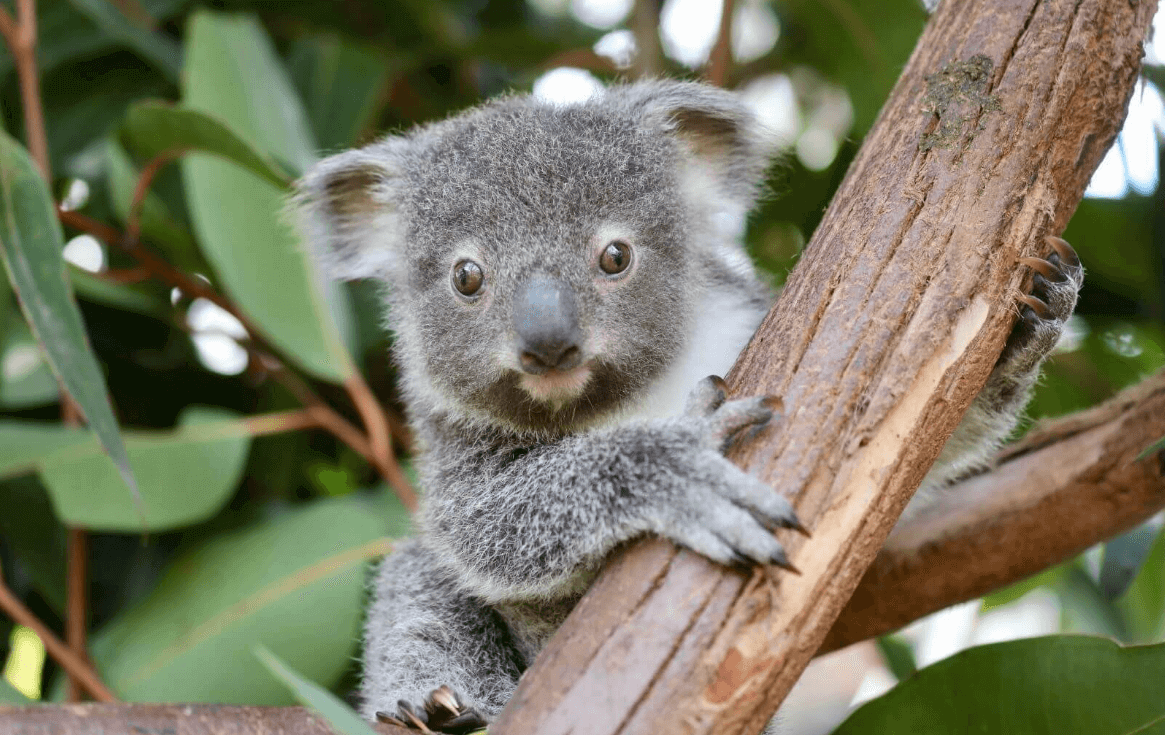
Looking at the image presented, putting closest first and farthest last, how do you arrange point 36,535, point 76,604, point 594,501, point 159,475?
point 594,501, point 76,604, point 159,475, point 36,535

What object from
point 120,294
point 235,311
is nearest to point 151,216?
point 120,294

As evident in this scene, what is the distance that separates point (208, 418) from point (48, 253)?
91 cm

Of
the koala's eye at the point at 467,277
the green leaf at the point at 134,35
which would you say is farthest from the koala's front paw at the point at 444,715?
the green leaf at the point at 134,35

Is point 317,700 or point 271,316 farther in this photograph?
point 271,316

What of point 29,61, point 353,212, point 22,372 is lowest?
point 22,372

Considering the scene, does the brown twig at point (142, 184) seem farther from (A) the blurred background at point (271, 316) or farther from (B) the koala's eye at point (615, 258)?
(B) the koala's eye at point (615, 258)

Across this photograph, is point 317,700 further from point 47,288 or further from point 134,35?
point 134,35

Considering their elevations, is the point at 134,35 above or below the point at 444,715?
above

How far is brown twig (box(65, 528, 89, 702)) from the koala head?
958 mm

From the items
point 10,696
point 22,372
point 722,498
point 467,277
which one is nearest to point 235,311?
point 22,372

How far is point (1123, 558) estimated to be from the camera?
205 cm

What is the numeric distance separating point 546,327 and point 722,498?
43cm

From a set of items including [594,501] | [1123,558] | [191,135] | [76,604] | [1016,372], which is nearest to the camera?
[594,501]

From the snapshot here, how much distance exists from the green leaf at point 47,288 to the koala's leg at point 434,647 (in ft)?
2.11
